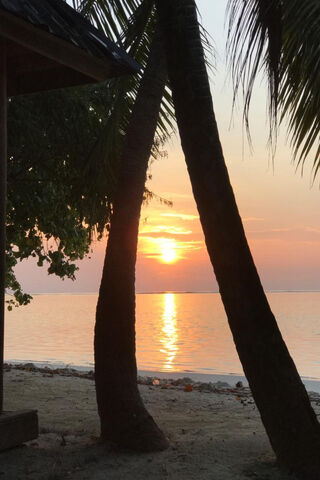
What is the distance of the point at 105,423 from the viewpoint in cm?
752

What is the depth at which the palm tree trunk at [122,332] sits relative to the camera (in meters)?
7.45

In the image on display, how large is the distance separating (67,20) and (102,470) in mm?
4338

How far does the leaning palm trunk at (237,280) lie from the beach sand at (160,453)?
456 millimetres

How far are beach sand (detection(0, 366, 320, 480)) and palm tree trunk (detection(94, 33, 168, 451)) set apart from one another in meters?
0.27

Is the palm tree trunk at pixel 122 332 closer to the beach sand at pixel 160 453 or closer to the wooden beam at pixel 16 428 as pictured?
the beach sand at pixel 160 453

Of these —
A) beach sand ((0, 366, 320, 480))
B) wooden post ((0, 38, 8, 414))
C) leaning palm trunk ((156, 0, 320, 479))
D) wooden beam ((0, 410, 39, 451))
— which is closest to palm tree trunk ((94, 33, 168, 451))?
beach sand ((0, 366, 320, 480))

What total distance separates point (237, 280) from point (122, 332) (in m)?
1.75

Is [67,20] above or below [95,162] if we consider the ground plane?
above

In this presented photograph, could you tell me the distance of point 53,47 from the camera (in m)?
5.98

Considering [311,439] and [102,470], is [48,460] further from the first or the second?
[311,439]

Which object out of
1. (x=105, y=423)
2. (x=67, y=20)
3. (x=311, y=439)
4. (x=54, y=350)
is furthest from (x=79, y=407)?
(x=54, y=350)

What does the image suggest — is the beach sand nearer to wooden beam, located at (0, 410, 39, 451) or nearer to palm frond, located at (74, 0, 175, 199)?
wooden beam, located at (0, 410, 39, 451)

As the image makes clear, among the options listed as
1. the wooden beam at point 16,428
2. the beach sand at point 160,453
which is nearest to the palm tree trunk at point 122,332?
the beach sand at point 160,453

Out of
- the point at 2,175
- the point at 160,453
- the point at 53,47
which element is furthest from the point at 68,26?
the point at 160,453
